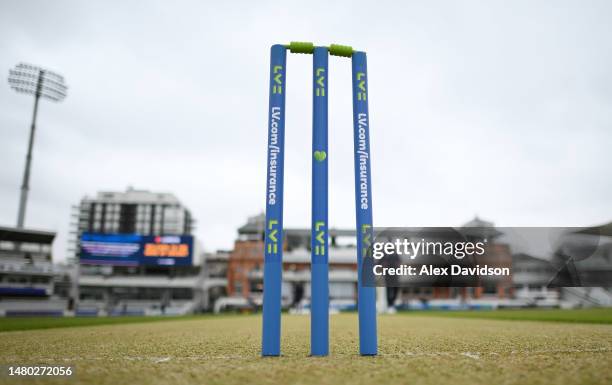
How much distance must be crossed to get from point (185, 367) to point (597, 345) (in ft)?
27.7

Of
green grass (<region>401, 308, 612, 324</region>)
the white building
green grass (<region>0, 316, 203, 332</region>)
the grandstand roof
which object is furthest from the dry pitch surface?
the grandstand roof

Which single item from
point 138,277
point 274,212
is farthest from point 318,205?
point 138,277

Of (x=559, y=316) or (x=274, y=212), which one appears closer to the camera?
(x=274, y=212)

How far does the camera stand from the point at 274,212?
25.8 ft

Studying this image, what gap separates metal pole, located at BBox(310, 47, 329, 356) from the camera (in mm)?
7707

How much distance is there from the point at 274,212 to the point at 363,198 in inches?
64.4

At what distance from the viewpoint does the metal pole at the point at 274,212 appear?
7656 millimetres

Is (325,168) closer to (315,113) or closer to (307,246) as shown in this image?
(315,113)

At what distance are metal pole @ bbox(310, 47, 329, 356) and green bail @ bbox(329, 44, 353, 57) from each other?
371 mm

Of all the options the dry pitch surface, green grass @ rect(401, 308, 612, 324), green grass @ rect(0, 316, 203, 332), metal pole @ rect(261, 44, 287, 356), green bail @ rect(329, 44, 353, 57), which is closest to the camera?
the dry pitch surface

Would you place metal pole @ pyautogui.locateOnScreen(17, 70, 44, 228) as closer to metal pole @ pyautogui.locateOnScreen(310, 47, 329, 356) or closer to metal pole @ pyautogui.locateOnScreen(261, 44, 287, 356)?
metal pole @ pyautogui.locateOnScreen(261, 44, 287, 356)

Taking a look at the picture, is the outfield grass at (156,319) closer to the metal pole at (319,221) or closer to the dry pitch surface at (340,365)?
the dry pitch surface at (340,365)

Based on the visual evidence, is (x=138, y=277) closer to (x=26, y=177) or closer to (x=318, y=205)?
(x=26, y=177)

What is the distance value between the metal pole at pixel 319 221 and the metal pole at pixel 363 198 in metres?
0.59
